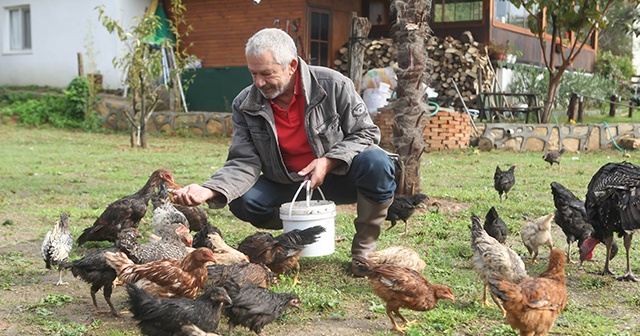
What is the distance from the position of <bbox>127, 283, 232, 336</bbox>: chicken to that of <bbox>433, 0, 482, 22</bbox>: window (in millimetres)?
17974

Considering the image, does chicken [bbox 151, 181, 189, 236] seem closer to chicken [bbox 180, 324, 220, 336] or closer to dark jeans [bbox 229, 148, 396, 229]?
dark jeans [bbox 229, 148, 396, 229]

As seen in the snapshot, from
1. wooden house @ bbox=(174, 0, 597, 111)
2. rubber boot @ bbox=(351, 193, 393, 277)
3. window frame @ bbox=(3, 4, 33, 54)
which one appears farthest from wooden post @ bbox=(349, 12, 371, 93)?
window frame @ bbox=(3, 4, 33, 54)

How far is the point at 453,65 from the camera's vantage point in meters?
19.7

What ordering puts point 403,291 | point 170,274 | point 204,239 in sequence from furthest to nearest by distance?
point 204,239
point 170,274
point 403,291

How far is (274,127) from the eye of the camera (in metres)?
5.43

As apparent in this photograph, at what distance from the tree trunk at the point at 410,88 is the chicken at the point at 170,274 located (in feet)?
14.5

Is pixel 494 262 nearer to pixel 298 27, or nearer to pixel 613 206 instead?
pixel 613 206

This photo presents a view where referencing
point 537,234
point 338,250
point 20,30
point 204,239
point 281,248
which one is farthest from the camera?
point 20,30

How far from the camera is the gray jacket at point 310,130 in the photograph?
5363mm

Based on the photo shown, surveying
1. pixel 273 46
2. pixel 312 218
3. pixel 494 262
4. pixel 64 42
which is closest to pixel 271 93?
pixel 273 46

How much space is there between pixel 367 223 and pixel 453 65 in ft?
49.5

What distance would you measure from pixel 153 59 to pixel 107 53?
731 cm

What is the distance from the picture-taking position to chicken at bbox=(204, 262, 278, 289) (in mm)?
4871

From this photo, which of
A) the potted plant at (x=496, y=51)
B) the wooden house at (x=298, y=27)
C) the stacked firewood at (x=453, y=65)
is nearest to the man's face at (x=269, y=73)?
the stacked firewood at (x=453, y=65)
